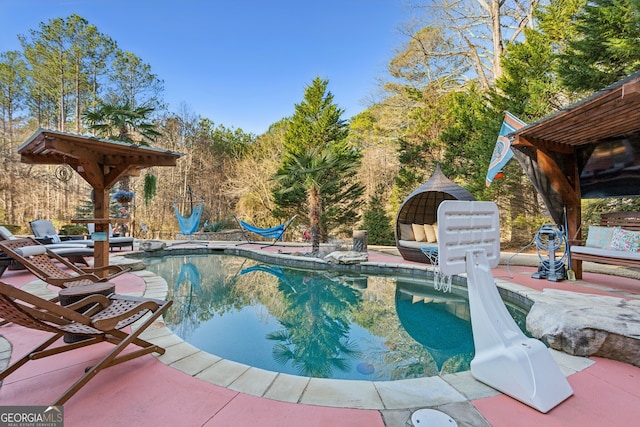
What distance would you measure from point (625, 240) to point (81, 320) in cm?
558

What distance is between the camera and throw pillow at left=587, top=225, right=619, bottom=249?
3.95 m

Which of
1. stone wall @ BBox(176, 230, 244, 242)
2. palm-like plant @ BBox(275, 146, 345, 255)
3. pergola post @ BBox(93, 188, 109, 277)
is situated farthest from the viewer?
stone wall @ BBox(176, 230, 244, 242)

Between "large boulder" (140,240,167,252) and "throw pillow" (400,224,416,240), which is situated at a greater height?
"throw pillow" (400,224,416,240)

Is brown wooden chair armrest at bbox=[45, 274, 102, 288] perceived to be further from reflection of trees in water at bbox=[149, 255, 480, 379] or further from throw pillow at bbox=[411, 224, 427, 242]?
throw pillow at bbox=[411, 224, 427, 242]

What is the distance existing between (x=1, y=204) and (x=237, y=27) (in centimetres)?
1134

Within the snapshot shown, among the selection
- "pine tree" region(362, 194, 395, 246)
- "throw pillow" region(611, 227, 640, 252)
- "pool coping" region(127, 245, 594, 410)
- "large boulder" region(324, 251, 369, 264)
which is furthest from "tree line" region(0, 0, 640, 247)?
"pool coping" region(127, 245, 594, 410)

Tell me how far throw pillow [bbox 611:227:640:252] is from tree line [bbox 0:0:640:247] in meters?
3.22

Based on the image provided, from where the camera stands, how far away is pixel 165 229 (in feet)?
39.6

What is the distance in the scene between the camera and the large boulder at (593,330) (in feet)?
6.58

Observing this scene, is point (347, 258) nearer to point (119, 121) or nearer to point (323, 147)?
point (323, 147)

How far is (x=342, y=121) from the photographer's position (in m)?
10.3

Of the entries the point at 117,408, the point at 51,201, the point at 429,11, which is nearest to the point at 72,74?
the point at 51,201

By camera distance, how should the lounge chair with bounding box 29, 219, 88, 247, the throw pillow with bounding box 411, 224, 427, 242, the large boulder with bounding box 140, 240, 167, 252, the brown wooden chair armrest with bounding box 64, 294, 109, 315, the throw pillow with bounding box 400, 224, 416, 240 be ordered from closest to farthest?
the brown wooden chair armrest with bounding box 64, 294, 109, 315, the lounge chair with bounding box 29, 219, 88, 247, the throw pillow with bounding box 411, 224, 427, 242, the throw pillow with bounding box 400, 224, 416, 240, the large boulder with bounding box 140, 240, 167, 252

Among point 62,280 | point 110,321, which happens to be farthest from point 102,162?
point 110,321
